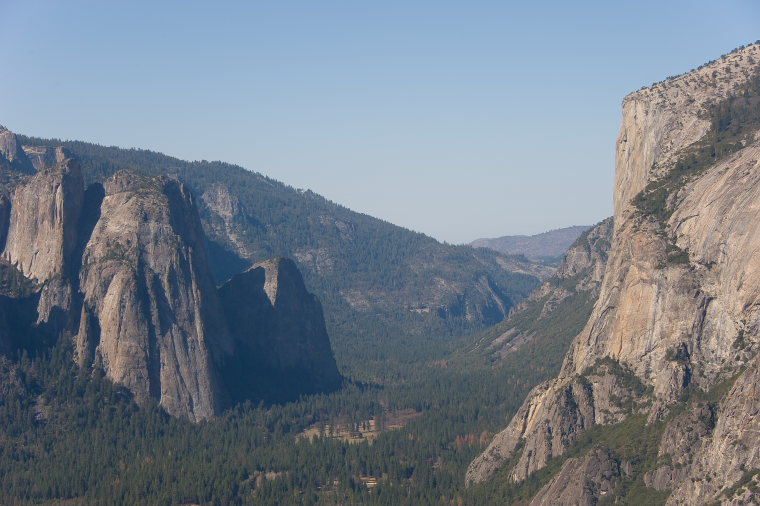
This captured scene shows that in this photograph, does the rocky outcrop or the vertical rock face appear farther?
the vertical rock face

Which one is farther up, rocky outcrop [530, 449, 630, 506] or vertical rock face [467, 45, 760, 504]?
vertical rock face [467, 45, 760, 504]

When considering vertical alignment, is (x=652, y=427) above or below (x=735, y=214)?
below

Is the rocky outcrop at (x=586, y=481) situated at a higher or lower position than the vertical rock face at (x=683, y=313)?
lower

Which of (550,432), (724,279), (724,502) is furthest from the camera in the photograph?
(550,432)

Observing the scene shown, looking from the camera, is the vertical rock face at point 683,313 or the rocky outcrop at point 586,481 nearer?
the rocky outcrop at point 586,481

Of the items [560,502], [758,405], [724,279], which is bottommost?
[560,502]

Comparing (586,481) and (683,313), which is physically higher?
(683,313)

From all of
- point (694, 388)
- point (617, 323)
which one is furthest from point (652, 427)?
point (617, 323)

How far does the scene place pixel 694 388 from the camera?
179125 millimetres

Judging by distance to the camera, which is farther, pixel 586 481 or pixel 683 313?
pixel 683 313

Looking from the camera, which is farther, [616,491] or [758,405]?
[616,491]

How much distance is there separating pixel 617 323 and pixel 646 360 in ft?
30.6

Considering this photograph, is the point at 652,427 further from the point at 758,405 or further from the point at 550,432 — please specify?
the point at 758,405

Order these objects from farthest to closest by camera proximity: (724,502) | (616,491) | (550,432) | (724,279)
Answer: (550,432), (724,279), (616,491), (724,502)
